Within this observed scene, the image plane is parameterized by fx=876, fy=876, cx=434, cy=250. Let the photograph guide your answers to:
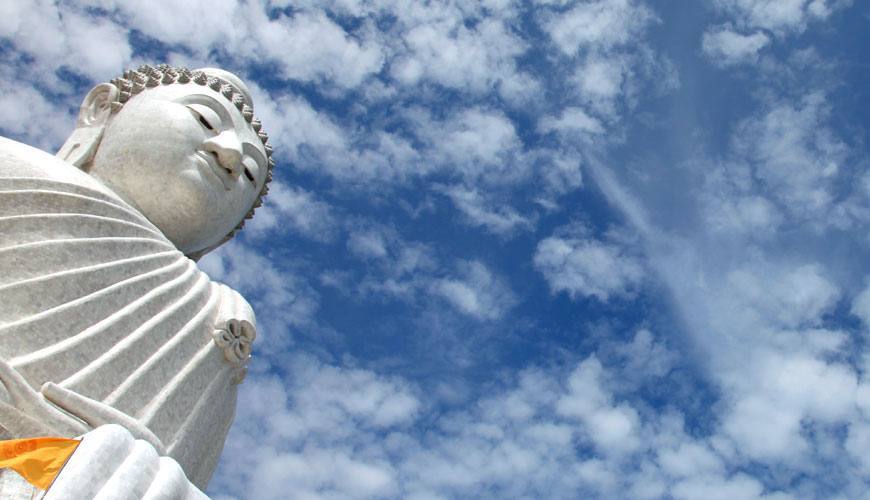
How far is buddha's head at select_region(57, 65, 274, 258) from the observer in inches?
306

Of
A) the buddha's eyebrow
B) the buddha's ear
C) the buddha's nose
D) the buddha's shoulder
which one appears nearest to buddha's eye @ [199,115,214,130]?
the buddha's nose

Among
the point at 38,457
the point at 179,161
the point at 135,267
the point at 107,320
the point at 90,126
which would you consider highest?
the point at 90,126

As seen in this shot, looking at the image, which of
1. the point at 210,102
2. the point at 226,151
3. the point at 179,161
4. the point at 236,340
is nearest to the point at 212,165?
the point at 226,151

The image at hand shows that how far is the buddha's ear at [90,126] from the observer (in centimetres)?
809

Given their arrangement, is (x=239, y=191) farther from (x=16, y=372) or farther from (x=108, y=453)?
(x=108, y=453)

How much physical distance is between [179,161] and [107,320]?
2018mm

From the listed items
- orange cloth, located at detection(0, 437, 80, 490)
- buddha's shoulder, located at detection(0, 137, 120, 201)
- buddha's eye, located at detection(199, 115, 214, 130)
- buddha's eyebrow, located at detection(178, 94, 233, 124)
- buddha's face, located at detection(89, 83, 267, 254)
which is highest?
buddha's eyebrow, located at detection(178, 94, 233, 124)

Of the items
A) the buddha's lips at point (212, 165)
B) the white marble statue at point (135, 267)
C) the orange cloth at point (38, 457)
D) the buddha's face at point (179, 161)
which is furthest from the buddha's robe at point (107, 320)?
the buddha's lips at point (212, 165)

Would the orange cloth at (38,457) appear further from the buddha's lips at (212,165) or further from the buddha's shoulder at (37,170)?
the buddha's lips at (212,165)

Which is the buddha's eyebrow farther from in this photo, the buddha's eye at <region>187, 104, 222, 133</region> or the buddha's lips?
the buddha's lips

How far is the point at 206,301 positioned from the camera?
736cm

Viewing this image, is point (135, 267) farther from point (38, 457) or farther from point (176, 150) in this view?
point (38, 457)

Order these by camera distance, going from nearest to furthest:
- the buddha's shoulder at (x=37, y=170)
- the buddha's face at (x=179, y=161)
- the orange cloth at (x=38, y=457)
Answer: the orange cloth at (x=38, y=457), the buddha's shoulder at (x=37, y=170), the buddha's face at (x=179, y=161)

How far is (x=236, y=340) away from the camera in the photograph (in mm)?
7188
